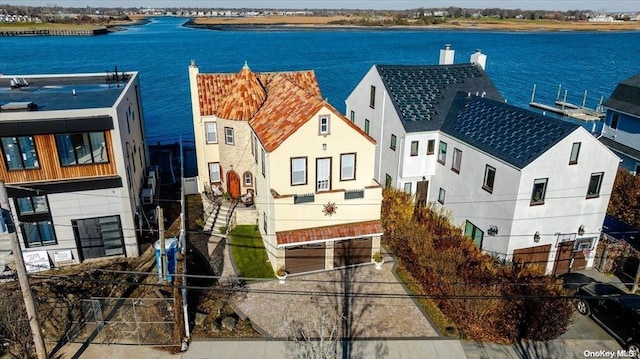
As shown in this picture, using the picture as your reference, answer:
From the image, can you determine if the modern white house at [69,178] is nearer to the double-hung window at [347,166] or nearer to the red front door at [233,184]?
the red front door at [233,184]

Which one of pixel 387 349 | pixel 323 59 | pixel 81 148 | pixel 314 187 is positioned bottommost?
pixel 387 349

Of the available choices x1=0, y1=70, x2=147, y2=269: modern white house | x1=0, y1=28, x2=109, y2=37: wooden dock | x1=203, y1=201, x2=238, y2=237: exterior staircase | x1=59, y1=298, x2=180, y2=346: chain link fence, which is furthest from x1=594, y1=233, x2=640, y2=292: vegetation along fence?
x1=0, y1=28, x2=109, y2=37: wooden dock

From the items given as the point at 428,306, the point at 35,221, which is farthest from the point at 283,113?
the point at 35,221

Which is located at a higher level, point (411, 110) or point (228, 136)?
point (411, 110)

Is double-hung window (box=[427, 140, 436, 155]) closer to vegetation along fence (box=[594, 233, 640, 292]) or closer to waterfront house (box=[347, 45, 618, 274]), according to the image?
waterfront house (box=[347, 45, 618, 274])

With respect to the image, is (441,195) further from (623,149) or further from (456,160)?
(623,149)

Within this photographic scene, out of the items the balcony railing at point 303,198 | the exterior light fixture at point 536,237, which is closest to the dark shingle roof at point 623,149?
the exterior light fixture at point 536,237

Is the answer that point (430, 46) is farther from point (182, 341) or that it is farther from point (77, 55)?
point (182, 341)

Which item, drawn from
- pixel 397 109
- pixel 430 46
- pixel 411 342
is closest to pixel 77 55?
pixel 430 46
